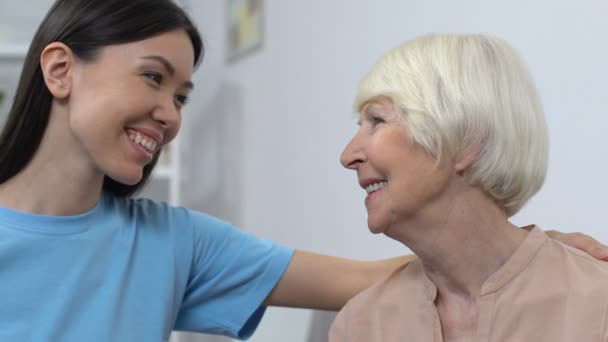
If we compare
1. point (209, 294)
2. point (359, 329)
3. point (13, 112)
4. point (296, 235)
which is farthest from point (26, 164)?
point (296, 235)

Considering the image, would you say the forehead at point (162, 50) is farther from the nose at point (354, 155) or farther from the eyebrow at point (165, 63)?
the nose at point (354, 155)

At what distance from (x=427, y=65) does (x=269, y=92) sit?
1384 millimetres

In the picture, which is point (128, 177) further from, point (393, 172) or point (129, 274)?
point (393, 172)

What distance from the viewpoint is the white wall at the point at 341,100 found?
1.27 meters

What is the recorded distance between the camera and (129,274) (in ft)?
4.86

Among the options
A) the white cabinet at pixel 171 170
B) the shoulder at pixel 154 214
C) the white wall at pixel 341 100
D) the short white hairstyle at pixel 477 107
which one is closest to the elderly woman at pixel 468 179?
the short white hairstyle at pixel 477 107

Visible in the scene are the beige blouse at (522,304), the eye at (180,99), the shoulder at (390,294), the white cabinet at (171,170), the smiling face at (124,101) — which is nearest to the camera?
the beige blouse at (522,304)

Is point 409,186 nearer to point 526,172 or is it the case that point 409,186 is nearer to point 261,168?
point 526,172

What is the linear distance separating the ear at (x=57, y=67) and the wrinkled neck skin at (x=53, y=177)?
48 mm

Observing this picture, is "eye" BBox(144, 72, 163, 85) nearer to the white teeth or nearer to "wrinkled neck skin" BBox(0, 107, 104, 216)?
"wrinkled neck skin" BBox(0, 107, 104, 216)

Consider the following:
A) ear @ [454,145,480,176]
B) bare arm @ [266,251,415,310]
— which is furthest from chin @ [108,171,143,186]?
ear @ [454,145,480,176]

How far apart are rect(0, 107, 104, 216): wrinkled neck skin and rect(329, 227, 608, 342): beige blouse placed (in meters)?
0.57

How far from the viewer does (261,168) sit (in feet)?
8.30

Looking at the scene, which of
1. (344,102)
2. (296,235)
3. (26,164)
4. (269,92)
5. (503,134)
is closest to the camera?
(503,134)
